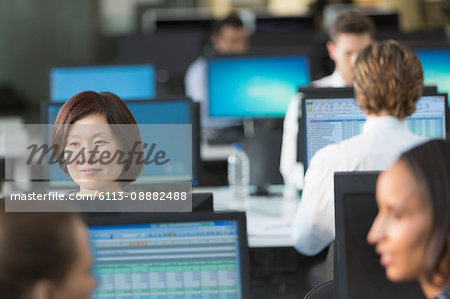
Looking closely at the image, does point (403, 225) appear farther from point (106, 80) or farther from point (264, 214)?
point (106, 80)

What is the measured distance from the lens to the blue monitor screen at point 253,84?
461cm

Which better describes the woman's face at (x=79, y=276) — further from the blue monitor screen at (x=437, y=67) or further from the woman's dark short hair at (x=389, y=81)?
the blue monitor screen at (x=437, y=67)

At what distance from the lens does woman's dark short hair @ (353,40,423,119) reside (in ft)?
7.59

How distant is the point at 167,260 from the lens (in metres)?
1.46

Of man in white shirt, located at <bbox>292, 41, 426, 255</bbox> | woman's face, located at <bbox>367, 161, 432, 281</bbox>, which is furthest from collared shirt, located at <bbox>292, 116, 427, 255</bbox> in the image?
woman's face, located at <bbox>367, 161, 432, 281</bbox>

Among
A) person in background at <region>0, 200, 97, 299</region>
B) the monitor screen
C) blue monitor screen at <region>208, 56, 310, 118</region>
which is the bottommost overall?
person in background at <region>0, 200, 97, 299</region>

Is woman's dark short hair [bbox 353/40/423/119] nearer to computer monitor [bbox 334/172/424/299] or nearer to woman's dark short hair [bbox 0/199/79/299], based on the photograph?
computer monitor [bbox 334/172/424/299]

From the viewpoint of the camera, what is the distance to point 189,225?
4.82ft

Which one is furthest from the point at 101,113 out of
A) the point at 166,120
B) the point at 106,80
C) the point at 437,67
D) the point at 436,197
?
the point at 437,67

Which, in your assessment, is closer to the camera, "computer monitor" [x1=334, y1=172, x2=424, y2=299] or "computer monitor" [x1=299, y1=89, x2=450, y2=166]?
"computer monitor" [x1=334, y1=172, x2=424, y2=299]

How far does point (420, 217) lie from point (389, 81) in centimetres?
122

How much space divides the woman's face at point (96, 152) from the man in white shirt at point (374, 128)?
64 centimetres

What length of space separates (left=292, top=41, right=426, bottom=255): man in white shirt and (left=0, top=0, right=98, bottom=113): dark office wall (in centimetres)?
678

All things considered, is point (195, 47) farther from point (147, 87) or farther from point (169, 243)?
point (169, 243)
